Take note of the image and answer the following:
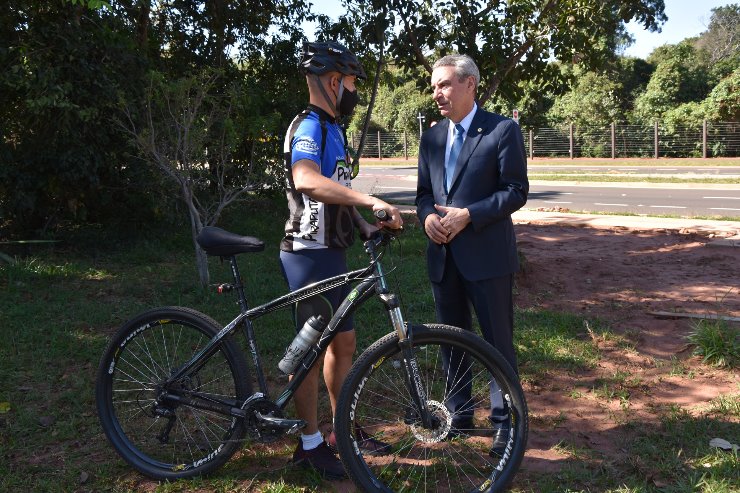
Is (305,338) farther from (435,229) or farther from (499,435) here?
(499,435)

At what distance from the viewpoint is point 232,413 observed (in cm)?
345

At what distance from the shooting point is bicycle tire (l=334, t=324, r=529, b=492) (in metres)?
3.13

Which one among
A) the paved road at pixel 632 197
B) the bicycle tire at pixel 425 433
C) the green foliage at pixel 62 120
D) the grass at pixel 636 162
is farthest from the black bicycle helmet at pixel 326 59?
the grass at pixel 636 162

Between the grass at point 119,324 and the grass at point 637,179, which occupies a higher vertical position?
the grass at point 119,324

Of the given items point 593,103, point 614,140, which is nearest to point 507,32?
point 614,140

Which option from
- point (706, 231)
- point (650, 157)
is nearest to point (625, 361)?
point (706, 231)

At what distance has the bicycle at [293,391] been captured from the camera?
3158 millimetres

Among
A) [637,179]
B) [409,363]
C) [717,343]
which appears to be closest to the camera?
[409,363]

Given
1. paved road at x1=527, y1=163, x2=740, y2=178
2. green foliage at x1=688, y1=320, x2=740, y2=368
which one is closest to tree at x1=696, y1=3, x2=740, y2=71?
paved road at x1=527, y1=163, x2=740, y2=178

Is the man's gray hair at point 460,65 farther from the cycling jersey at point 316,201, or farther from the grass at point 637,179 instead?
the grass at point 637,179

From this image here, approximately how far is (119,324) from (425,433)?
13.2 feet

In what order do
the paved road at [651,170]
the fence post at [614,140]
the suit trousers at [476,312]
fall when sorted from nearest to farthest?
the suit trousers at [476,312]
the paved road at [651,170]
the fence post at [614,140]

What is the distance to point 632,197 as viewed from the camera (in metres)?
18.6

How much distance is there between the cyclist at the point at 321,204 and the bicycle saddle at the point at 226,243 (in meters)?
0.18
